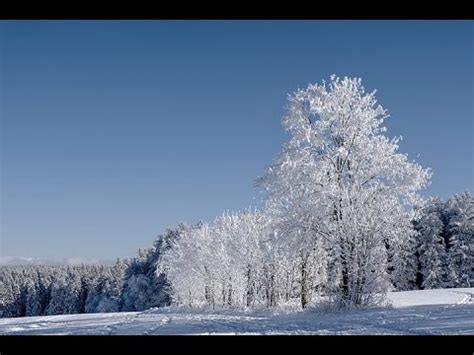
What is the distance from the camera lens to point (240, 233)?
80.4 feet

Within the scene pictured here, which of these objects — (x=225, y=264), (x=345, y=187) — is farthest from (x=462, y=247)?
(x=345, y=187)

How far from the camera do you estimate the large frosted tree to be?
41.1 feet

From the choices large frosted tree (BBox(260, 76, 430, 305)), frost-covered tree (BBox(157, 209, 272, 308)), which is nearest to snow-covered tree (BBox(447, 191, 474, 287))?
frost-covered tree (BBox(157, 209, 272, 308))

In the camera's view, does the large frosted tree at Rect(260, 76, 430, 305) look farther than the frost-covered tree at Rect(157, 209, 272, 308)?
No

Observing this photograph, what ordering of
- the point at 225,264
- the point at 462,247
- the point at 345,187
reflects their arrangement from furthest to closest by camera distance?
the point at 462,247 < the point at 225,264 < the point at 345,187

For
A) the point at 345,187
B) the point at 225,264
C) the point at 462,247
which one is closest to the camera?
the point at 345,187

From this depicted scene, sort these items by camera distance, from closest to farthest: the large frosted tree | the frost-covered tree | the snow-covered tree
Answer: the large frosted tree, the frost-covered tree, the snow-covered tree

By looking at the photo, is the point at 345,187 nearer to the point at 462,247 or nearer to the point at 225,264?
the point at 225,264

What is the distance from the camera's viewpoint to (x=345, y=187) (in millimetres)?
12930

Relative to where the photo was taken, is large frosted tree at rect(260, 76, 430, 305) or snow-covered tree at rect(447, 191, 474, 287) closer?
large frosted tree at rect(260, 76, 430, 305)

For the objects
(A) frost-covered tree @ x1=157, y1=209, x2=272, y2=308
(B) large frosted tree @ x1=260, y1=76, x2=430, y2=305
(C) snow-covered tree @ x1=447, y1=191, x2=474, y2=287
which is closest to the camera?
(B) large frosted tree @ x1=260, y1=76, x2=430, y2=305

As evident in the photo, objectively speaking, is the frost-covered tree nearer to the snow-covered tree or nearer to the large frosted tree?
the large frosted tree
